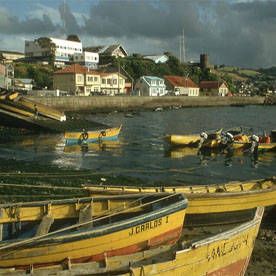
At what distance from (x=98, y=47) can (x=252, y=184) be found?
129616 millimetres

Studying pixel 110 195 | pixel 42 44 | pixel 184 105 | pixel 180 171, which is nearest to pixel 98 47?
pixel 42 44

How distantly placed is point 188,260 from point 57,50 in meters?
114

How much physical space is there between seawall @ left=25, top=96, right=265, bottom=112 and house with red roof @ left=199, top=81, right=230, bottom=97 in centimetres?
1109

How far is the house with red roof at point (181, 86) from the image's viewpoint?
110438 mm

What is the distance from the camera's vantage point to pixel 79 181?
690 inches

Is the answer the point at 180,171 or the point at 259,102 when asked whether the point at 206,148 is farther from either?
the point at 259,102

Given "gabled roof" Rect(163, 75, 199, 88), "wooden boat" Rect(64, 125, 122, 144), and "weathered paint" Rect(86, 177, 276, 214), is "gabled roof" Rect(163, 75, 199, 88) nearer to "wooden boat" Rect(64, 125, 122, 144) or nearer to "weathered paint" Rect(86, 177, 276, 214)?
"wooden boat" Rect(64, 125, 122, 144)

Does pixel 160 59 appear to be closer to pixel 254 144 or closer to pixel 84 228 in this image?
pixel 254 144

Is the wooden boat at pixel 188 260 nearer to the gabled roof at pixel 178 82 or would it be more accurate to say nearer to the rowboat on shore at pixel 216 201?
the rowboat on shore at pixel 216 201

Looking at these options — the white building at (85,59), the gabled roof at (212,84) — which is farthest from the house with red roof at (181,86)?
the white building at (85,59)

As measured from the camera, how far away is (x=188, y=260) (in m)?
7.70

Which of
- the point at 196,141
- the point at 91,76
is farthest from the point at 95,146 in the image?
the point at 91,76

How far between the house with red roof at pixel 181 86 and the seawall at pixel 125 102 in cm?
1169

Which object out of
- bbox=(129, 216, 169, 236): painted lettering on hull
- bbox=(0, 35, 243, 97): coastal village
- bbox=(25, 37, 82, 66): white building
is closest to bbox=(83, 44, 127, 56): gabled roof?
bbox=(0, 35, 243, 97): coastal village
